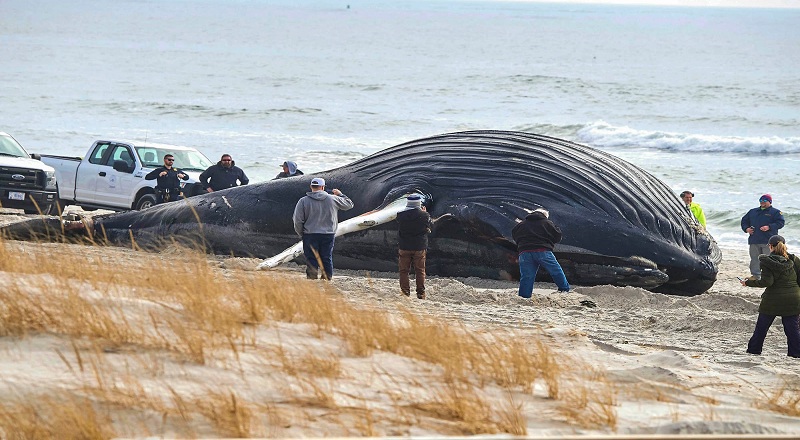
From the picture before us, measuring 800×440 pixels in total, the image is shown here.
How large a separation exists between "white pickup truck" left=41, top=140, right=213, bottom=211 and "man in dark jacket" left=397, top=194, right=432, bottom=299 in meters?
9.28

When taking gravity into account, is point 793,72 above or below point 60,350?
above

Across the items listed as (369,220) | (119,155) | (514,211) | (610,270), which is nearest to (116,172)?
(119,155)

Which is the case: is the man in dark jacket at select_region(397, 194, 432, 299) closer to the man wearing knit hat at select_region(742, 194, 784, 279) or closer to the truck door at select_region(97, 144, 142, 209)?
the man wearing knit hat at select_region(742, 194, 784, 279)

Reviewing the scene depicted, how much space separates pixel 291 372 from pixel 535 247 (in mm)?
6103

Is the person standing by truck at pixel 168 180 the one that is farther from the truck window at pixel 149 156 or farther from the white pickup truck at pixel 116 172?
the truck window at pixel 149 156

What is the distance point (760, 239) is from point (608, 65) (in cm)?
8707

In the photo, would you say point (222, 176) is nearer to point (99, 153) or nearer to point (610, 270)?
point (99, 153)

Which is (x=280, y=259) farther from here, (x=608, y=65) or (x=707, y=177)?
(x=608, y=65)

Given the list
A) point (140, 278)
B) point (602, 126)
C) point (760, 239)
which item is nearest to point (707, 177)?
point (602, 126)

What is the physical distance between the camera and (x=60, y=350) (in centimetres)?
591

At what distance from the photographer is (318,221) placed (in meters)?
11.8

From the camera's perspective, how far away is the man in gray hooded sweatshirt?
38.4 ft

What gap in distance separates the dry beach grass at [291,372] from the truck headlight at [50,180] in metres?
12.7

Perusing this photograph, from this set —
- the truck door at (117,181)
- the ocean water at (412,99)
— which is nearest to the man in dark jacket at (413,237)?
the truck door at (117,181)
